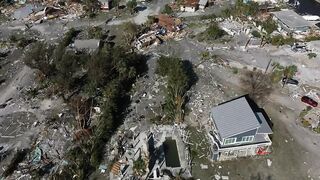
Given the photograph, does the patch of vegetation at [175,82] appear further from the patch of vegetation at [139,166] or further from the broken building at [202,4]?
the broken building at [202,4]

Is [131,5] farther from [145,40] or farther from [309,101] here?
[309,101]

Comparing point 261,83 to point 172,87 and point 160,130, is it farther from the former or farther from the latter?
point 160,130

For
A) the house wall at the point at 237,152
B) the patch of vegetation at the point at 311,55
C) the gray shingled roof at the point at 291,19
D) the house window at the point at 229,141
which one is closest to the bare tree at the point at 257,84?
the patch of vegetation at the point at 311,55

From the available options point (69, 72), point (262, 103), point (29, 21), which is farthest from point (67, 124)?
point (29, 21)

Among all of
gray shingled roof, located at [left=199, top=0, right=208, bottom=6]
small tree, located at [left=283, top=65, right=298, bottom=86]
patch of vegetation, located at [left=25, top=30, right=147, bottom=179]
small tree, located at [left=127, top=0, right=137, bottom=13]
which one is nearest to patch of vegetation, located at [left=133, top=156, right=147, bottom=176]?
patch of vegetation, located at [left=25, top=30, right=147, bottom=179]

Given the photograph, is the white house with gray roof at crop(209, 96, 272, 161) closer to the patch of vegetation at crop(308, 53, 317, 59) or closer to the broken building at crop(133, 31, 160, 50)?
the patch of vegetation at crop(308, 53, 317, 59)

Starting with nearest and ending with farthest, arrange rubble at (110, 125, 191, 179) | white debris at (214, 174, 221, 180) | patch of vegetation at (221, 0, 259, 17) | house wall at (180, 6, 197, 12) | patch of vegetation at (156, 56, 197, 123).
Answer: white debris at (214, 174, 221, 180), rubble at (110, 125, 191, 179), patch of vegetation at (156, 56, 197, 123), patch of vegetation at (221, 0, 259, 17), house wall at (180, 6, 197, 12)
